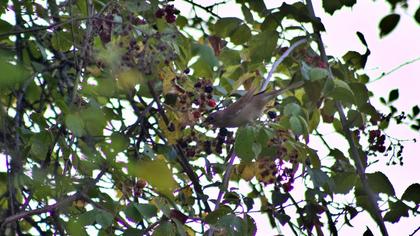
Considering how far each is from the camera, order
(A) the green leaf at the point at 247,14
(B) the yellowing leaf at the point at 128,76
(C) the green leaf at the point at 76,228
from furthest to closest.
A: 1. (A) the green leaf at the point at 247,14
2. (C) the green leaf at the point at 76,228
3. (B) the yellowing leaf at the point at 128,76

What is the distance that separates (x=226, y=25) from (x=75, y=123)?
Result: 1.86 ft

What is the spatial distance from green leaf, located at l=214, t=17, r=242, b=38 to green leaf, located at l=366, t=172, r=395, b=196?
0.43 meters

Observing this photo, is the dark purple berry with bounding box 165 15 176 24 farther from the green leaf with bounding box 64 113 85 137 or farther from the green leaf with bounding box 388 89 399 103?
the green leaf with bounding box 388 89 399 103

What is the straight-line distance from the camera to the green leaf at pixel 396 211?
1498mm

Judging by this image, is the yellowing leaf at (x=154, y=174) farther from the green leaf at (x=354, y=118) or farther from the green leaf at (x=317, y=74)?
the green leaf at (x=354, y=118)

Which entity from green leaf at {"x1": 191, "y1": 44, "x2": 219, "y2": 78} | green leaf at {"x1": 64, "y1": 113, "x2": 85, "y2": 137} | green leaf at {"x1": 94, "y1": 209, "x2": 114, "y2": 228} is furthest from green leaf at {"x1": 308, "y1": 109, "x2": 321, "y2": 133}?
green leaf at {"x1": 191, "y1": 44, "x2": 219, "y2": 78}

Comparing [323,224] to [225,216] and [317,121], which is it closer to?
[317,121]

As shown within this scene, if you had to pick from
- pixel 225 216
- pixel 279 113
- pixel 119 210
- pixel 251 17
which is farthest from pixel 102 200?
pixel 251 17

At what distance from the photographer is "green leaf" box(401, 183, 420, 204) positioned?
1.49m

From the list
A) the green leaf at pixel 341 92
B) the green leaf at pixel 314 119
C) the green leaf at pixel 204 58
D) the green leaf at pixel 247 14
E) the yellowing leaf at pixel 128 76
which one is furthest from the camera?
the green leaf at pixel 247 14

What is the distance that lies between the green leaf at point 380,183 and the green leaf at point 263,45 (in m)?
0.33

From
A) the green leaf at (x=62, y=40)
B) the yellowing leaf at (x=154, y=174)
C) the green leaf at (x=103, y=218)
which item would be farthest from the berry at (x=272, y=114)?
the yellowing leaf at (x=154, y=174)

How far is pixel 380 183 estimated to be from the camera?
149cm

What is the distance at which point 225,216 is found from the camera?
140 cm
